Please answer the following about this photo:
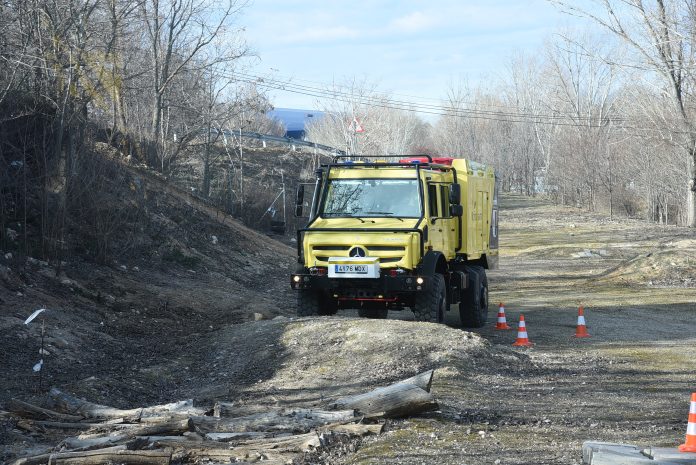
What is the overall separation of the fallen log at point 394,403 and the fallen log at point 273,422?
0.81 ft

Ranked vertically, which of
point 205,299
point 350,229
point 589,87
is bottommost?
point 205,299

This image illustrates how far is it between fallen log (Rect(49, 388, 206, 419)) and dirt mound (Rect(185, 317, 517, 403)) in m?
1.63

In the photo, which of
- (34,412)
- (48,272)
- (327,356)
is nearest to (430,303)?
(327,356)

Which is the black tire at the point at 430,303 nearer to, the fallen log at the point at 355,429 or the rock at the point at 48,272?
the fallen log at the point at 355,429

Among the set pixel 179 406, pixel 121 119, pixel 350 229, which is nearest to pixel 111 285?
pixel 350 229

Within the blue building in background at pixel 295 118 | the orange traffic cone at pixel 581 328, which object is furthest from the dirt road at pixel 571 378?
the blue building in background at pixel 295 118

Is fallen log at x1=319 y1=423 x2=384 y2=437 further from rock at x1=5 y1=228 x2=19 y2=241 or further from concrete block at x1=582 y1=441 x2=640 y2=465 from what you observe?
rock at x1=5 y1=228 x2=19 y2=241

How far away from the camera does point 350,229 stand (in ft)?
49.1

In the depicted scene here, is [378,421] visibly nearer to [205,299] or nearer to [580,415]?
[580,415]

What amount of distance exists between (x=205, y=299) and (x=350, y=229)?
6.79 m

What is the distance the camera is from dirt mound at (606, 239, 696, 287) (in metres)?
26.2

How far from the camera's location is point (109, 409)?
921 centimetres

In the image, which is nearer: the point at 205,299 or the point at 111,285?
the point at 111,285

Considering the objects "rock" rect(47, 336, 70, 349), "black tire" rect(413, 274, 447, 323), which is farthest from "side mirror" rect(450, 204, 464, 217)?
"rock" rect(47, 336, 70, 349)
